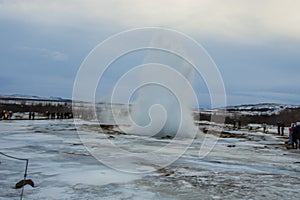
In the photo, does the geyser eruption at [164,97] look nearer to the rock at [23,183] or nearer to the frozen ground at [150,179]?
the frozen ground at [150,179]

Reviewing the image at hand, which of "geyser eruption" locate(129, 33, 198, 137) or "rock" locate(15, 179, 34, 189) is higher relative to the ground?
"geyser eruption" locate(129, 33, 198, 137)

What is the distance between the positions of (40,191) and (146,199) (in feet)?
7.36

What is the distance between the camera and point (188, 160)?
14.2m

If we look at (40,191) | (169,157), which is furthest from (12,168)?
(169,157)

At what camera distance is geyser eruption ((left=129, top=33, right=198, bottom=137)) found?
90.3 ft

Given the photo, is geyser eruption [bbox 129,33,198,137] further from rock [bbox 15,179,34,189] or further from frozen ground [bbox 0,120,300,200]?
rock [bbox 15,179,34,189]

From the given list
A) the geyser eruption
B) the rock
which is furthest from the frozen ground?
the geyser eruption

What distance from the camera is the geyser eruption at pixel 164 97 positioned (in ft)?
90.3

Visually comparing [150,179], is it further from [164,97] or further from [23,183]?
[164,97]

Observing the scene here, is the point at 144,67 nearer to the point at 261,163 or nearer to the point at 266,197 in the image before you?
the point at 261,163

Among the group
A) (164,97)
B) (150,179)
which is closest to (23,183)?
(150,179)

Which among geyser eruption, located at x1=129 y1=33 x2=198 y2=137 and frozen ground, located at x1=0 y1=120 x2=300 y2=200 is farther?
geyser eruption, located at x1=129 y1=33 x2=198 y2=137

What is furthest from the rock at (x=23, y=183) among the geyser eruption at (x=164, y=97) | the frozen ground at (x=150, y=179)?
the geyser eruption at (x=164, y=97)

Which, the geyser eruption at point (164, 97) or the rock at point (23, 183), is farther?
the geyser eruption at point (164, 97)
